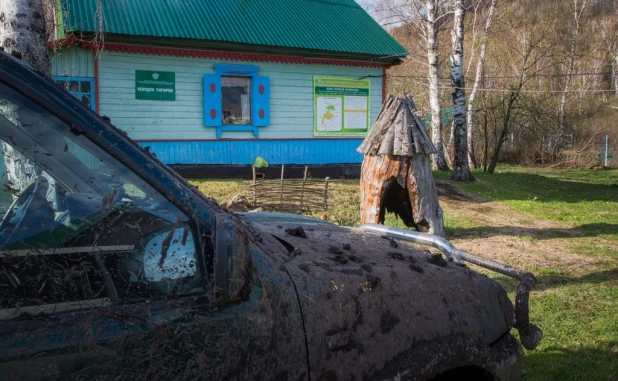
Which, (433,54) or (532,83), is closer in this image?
(433,54)

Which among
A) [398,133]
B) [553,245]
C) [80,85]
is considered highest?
[80,85]

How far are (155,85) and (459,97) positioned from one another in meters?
9.49

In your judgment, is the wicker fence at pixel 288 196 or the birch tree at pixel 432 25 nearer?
the wicker fence at pixel 288 196

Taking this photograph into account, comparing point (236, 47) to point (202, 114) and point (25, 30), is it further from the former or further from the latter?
point (25, 30)

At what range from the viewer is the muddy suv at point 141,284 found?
1609mm

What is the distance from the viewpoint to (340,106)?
1750 centimetres

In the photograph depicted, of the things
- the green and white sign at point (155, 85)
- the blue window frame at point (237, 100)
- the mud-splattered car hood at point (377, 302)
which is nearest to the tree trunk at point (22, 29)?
the mud-splattered car hood at point (377, 302)

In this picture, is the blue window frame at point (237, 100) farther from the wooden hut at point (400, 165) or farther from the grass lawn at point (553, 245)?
the wooden hut at point (400, 165)

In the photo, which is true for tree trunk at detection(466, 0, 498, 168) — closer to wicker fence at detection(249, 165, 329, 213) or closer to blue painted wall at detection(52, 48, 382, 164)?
blue painted wall at detection(52, 48, 382, 164)

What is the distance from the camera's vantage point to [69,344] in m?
1.57

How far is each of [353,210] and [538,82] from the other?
26.8m

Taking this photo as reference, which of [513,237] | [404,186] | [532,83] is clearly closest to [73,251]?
[404,186]

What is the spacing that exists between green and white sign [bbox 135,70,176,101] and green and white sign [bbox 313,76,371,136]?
435 centimetres

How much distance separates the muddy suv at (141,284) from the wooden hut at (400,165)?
6.26m
